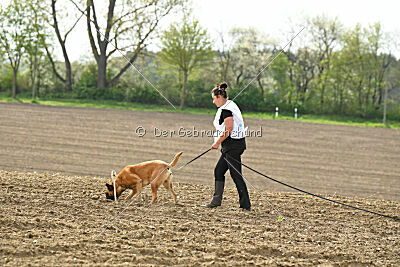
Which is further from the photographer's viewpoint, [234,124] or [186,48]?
[186,48]

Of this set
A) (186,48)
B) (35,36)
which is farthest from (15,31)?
(186,48)

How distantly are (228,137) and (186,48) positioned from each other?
1594cm

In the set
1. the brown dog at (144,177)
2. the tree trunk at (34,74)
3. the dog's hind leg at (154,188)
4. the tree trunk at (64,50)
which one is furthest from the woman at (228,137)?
the tree trunk at (64,50)

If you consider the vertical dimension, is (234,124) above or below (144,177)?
above

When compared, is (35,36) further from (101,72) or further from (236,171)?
(236,171)

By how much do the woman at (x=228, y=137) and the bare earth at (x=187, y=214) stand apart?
1.09ft

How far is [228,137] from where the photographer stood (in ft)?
23.0

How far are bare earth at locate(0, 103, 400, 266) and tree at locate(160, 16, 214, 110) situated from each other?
6.33 m

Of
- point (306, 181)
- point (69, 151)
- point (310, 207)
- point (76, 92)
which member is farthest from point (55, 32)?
point (310, 207)

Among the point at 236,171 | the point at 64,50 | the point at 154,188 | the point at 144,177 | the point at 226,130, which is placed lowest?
the point at 154,188

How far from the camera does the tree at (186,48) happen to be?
19834 millimetres

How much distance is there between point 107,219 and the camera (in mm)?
6098

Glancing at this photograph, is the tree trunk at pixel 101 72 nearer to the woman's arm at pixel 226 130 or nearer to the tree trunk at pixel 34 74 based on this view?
the tree trunk at pixel 34 74

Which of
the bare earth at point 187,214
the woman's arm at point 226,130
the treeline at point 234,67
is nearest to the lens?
the bare earth at point 187,214
